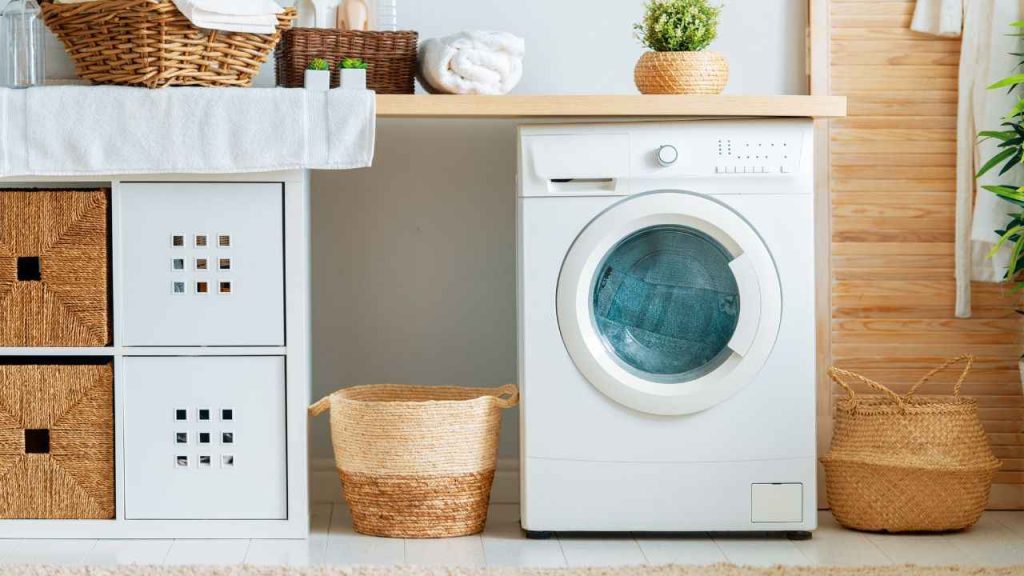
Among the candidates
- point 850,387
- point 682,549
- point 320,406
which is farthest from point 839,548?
point 320,406

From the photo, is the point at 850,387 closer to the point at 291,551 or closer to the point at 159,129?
the point at 291,551

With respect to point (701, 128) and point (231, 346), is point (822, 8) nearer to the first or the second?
point (701, 128)

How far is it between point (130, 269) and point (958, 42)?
6.14ft

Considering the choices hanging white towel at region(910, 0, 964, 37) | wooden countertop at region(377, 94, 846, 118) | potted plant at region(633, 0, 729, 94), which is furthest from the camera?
hanging white towel at region(910, 0, 964, 37)

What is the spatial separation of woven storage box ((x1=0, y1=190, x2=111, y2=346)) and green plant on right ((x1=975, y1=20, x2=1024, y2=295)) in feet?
5.94

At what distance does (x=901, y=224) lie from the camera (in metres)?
2.65

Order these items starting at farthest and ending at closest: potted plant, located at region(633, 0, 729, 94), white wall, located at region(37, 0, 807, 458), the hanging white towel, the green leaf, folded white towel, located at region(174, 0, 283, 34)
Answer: white wall, located at region(37, 0, 807, 458) → the hanging white towel → the green leaf → potted plant, located at region(633, 0, 729, 94) → folded white towel, located at region(174, 0, 283, 34)

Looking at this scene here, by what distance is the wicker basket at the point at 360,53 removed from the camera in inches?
93.1

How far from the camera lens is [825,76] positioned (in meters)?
2.64

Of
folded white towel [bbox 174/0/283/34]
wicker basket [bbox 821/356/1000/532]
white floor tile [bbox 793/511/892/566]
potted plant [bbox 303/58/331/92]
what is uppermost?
folded white towel [bbox 174/0/283/34]

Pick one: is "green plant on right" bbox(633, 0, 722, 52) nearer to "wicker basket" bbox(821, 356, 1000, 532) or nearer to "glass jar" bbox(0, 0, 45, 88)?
"wicker basket" bbox(821, 356, 1000, 532)

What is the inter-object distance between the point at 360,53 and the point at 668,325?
0.83 m

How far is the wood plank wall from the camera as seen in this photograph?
2.64m

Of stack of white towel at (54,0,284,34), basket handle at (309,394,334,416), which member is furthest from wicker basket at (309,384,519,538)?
stack of white towel at (54,0,284,34)
